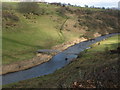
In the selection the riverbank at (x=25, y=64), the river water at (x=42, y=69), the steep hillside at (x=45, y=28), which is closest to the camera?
the river water at (x=42, y=69)

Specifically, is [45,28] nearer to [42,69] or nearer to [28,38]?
[28,38]

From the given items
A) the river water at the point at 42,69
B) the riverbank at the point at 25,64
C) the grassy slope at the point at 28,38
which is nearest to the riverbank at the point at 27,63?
the riverbank at the point at 25,64

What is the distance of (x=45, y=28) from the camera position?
78.4 meters

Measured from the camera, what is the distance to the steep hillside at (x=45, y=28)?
185ft

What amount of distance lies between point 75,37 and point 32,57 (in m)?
30.2

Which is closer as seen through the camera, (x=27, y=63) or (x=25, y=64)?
(x=25, y=64)

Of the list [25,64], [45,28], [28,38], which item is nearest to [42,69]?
[25,64]

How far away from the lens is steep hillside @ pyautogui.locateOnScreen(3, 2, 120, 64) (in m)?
56.5

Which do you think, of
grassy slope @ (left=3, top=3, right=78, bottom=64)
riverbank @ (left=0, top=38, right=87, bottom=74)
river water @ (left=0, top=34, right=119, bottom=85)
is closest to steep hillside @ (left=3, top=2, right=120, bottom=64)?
grassy slope @ (left=3, top=3, right=78, bottom=64)

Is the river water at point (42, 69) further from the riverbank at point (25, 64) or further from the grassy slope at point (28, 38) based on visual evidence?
the grassy slope at point (28, 38)

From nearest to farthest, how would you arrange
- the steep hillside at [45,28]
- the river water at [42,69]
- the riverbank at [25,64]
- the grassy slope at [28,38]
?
the river water at [42,69]
the riverbank at [25,64]
the grassy slope at [28,38]
the steep hillside at [45,28]

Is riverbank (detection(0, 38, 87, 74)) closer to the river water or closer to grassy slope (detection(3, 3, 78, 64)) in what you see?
the river water

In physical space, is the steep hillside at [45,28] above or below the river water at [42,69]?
above

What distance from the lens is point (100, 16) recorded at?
379 ft
